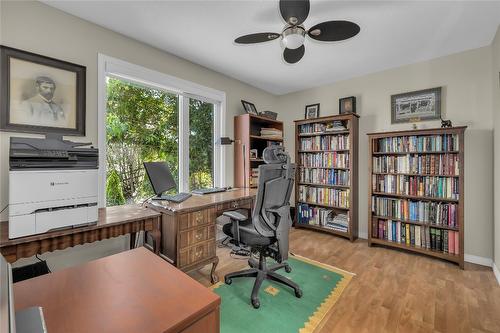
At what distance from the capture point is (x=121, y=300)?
74 centimetres

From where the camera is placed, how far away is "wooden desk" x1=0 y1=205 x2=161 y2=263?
132 centimetres

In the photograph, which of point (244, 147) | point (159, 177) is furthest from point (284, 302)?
point (244, 147)

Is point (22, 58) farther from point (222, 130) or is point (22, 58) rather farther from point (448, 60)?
point (448, 60)

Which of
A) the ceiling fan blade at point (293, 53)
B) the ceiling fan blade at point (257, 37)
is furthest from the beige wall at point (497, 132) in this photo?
the ceiling fan blade at point (257, 37)

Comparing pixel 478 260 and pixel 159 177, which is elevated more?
pixel 159 177

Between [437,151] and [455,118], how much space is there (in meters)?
0.47

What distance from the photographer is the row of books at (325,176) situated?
3.42 metres

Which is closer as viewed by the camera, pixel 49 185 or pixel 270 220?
pixel 49 185

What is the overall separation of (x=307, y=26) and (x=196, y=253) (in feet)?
7.71

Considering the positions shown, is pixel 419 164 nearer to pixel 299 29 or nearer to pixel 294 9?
pixel 299 29

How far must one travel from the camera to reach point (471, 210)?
8.55ft

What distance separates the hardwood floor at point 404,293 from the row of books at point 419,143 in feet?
4.25

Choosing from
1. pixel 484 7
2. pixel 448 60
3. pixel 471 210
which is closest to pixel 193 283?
pixel 484 7

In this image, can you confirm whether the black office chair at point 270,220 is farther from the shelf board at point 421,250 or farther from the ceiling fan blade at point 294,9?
the shelf board at point 421,250
